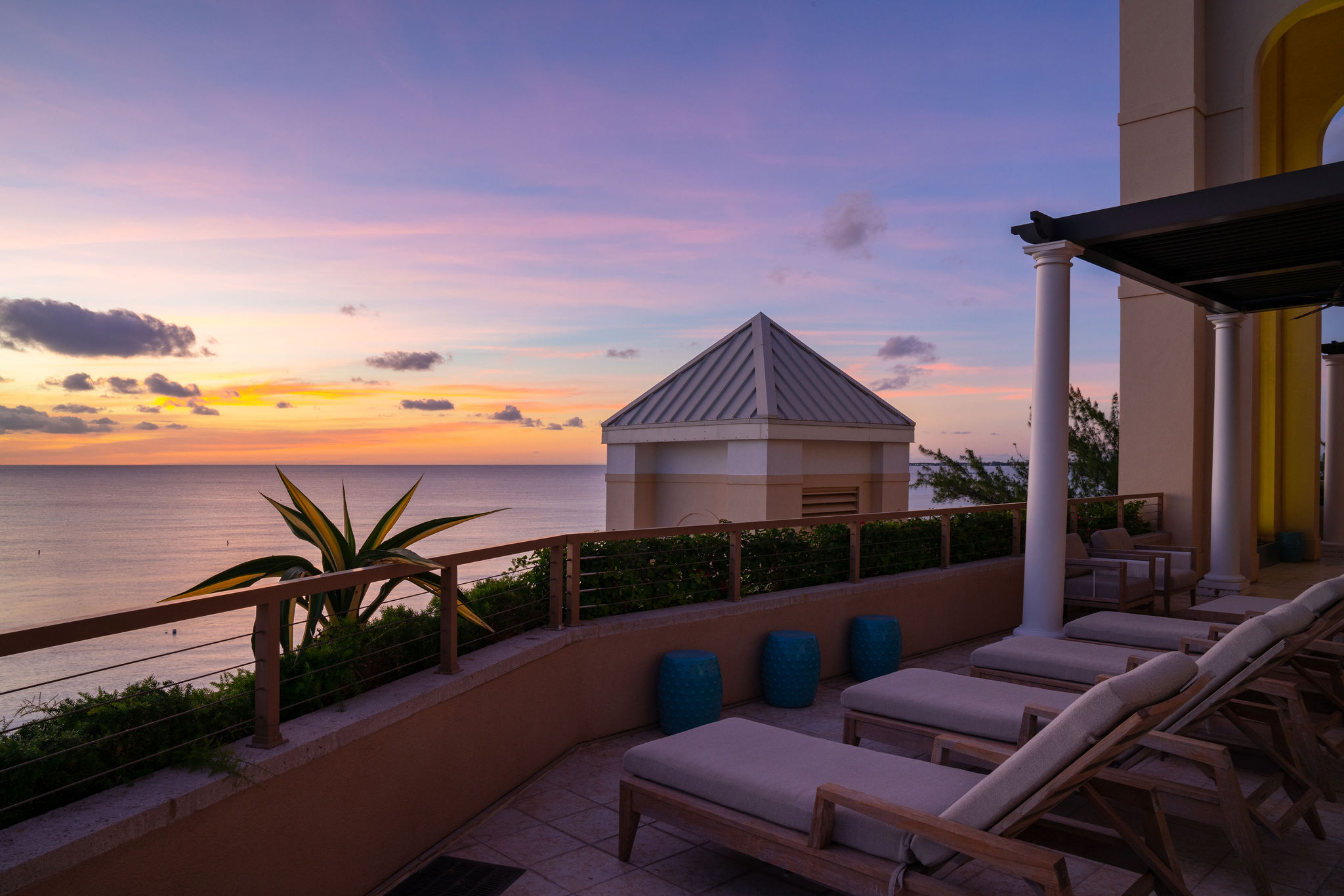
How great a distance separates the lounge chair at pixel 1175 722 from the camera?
11.0 feet

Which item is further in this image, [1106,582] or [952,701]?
[1106,582]

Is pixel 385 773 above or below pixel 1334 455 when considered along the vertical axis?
below

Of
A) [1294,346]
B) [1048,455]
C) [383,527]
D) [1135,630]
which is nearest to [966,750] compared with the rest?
[383,527]

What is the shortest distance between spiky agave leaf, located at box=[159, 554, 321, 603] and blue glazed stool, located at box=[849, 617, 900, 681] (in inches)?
181

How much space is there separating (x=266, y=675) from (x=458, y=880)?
1.28 m

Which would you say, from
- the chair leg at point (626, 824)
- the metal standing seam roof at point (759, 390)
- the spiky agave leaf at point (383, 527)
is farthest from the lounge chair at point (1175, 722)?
the metal standing seam roof at point (759, 390)

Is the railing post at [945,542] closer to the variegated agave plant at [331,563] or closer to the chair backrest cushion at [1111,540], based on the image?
the chair backrest cushion at [1111,540]

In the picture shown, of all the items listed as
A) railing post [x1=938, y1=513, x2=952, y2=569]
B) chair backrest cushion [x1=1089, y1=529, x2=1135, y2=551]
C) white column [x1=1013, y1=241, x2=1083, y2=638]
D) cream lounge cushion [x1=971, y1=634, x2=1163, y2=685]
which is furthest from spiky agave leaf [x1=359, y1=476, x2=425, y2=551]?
chair backrest cushion [x1=1089, y1=529, x2=1135, y2=551]

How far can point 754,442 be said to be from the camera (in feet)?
45.2

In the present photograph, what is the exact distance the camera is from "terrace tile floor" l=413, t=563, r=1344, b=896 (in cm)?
346

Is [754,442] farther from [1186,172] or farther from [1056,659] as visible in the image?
[1056,659]

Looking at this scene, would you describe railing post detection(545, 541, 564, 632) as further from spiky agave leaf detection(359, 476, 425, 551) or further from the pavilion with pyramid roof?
Answer: the pavilion with pyramid roof

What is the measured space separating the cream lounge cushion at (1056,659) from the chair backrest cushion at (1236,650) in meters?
1.30

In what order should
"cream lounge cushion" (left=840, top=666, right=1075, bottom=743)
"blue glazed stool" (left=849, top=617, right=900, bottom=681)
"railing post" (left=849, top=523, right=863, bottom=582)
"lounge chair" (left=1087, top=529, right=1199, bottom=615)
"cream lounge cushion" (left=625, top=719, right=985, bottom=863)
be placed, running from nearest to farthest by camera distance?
"cream lounge cushion" (left=625, top=719, right=985, bottom=863) → "cream lounge cushion" (left=840, top=666, right=1075, bottom=743) → "blue glazed stool" (left=849, top=617, right=900, bottom=681) → "railing post" (left=849, top=523, right=863, bottom=582) → "lounge chair" (left=1087, top=529, right=1199, bottom=615)
